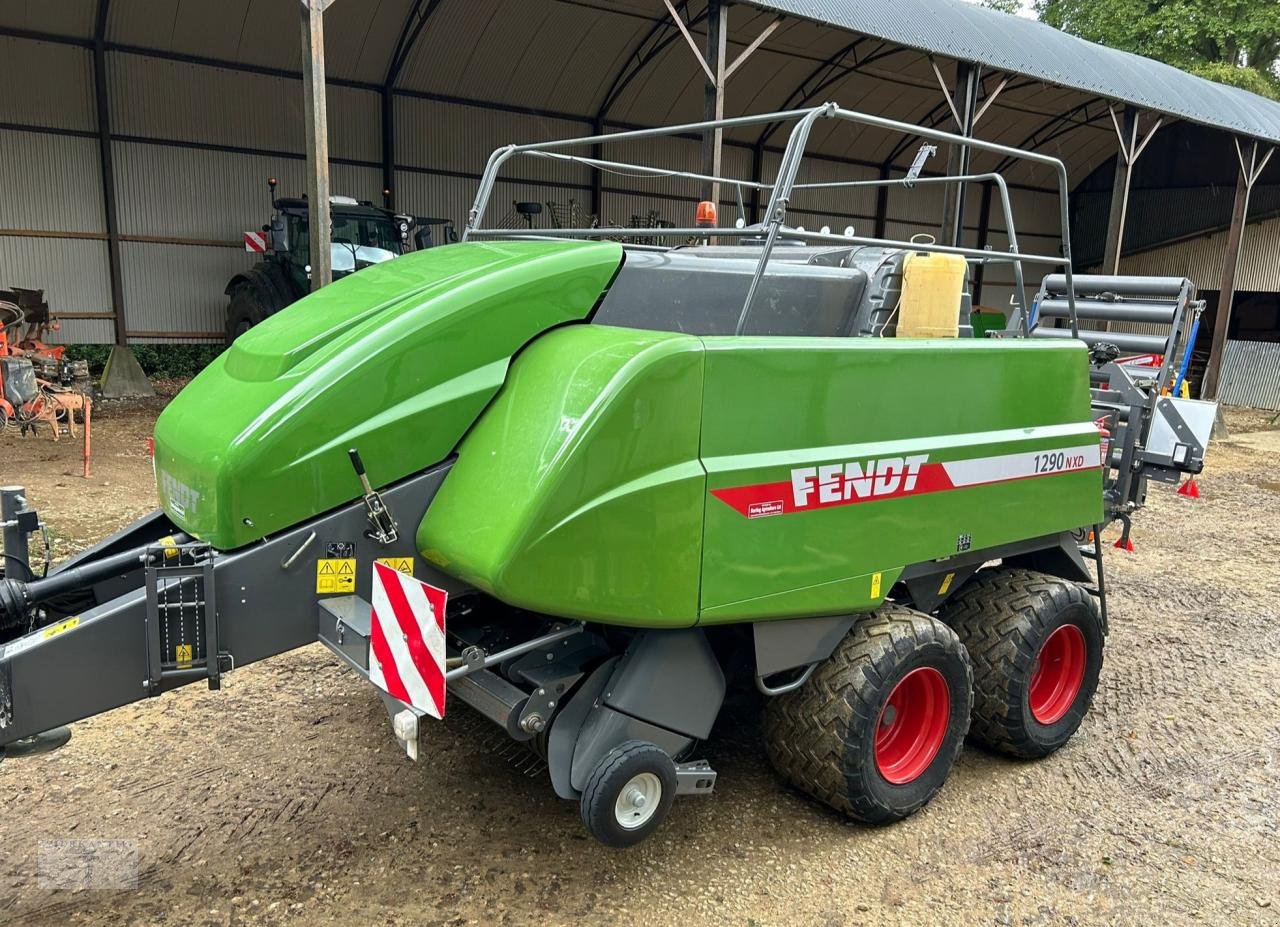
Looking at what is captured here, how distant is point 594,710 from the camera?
2740 mm

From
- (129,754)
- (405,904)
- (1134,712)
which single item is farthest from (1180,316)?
(129,754)

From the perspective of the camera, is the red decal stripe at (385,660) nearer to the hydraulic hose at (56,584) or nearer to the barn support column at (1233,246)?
the hydraulic hose at (56,584)

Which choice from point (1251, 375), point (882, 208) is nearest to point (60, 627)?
point (1251, 375)

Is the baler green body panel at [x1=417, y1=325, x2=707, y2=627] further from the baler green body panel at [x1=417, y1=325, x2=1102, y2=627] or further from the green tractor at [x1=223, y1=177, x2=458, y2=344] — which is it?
the green tractor at [x1=223, y1=177, x2=458, y2=344]

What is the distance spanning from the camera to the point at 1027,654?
3.63m

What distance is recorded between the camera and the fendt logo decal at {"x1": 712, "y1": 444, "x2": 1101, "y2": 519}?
2.76 m

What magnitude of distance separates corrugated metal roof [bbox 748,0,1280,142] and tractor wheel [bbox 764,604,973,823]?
943 cm

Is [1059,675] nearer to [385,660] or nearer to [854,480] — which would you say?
[854,480]

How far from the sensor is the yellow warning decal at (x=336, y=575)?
8.59 ft

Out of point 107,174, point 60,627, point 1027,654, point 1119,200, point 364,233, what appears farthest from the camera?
point 1119,200

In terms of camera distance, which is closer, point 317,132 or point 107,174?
point 317,132

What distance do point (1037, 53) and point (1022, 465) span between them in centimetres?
1394

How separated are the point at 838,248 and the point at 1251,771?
2708 millimetres

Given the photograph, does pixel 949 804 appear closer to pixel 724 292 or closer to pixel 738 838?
pixel 738 838
